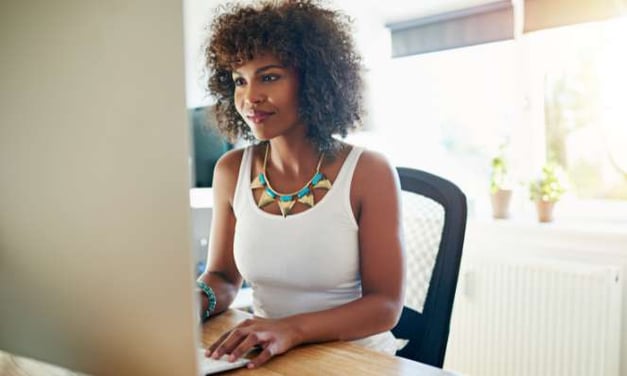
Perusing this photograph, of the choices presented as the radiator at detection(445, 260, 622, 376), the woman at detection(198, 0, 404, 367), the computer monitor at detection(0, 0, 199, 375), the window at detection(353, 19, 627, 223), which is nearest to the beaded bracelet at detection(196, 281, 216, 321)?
the woman at detection(198, 0, 404, 367)

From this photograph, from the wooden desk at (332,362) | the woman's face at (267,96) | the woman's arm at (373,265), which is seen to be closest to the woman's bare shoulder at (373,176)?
the woman's arm at (373,265)

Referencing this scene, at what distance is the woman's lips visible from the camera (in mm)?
769

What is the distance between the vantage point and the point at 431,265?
980 mm

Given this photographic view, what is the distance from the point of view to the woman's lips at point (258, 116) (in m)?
0.77

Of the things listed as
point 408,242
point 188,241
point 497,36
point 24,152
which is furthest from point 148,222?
point 497,36

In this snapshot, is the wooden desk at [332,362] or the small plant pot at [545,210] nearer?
the wooden desk at [332,362]

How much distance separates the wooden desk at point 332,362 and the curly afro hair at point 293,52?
0.29 meters

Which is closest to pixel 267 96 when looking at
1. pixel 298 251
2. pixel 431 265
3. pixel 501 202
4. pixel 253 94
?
pixel 253 94

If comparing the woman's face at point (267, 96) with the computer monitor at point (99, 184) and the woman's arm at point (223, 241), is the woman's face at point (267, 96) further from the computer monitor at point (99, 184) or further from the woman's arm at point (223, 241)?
the computer monitor at point (99, 184)

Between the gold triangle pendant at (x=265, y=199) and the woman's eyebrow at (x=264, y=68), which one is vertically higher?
the woman's eyebrow at (x=264, y=68)

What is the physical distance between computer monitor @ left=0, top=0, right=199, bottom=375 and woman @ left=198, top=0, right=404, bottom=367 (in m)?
0.37

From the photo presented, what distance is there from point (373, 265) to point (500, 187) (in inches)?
35.9

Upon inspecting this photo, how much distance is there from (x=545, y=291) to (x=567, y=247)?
14 centimetres

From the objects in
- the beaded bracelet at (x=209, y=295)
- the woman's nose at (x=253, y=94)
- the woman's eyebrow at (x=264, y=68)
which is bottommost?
the beaded bracelet at (x=209, y=295)
